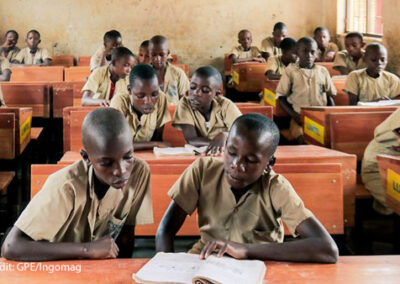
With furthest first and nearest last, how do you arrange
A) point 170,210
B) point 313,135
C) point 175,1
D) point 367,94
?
point 175,1 → point 367,94 → point 313,135 → point 170,210

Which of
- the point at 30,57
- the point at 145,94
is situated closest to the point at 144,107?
the point at 145,94

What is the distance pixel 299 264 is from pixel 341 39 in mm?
7467

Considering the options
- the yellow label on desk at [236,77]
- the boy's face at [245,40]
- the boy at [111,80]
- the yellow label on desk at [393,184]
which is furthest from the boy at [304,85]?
the boy's face at [245,40]

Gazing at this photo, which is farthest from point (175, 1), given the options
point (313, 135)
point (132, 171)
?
point (132, 171)

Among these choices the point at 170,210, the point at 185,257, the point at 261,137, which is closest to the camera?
the point at 185,257

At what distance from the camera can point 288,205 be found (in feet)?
5.97

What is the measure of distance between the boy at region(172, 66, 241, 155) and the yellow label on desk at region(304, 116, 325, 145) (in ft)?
2.07

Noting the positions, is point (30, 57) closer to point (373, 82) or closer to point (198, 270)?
point (373, 82)

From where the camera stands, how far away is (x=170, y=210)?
6.45ft

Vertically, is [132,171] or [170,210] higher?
[132,171]

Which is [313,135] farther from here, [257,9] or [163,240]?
[257,9]

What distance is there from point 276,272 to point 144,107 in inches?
73.7

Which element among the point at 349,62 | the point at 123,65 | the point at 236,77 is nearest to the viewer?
the point at 123,65

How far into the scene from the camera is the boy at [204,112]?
3424 mm
